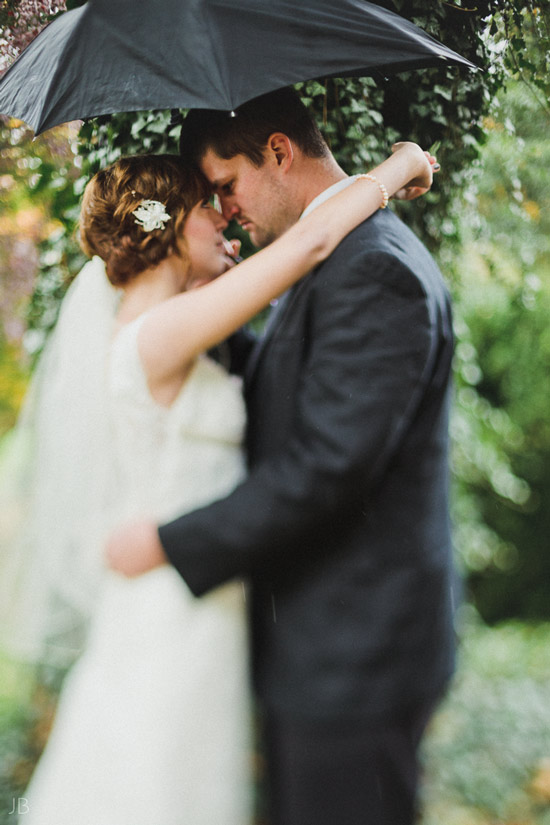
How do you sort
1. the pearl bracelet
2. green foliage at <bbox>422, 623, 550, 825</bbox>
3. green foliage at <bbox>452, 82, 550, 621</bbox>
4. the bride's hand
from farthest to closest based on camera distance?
green foliage at <bbox>422, 623, 550, 825</bbox> → green foliage at <bbox>452, 82, 550, 621</bbox> → the bride's hand → the pearl bracelet

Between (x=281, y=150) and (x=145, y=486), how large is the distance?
0.99m

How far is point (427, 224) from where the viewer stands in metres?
3.06

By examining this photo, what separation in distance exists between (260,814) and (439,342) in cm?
241

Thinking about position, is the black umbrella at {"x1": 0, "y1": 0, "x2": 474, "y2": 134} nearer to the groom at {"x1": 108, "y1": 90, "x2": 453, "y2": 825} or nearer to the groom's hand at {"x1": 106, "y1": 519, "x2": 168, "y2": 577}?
the groom at {"x1": 108, "y1": 90, "x2": 453, "y2": 825}

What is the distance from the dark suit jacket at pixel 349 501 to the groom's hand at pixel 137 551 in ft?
0.15

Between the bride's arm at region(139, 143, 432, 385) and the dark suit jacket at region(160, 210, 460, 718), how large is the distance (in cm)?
6

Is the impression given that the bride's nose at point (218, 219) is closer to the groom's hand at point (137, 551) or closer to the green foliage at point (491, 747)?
the groom's hand at point (137, 551)

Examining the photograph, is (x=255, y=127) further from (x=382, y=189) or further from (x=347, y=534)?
(x=347, y=534)

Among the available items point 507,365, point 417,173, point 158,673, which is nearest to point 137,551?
point 158,673

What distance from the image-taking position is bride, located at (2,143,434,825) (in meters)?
1.79

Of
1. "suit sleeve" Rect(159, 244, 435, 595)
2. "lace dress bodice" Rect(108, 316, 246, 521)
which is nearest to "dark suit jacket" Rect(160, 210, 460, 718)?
"suit sleeve" Rect(159, 244, 435, 595)

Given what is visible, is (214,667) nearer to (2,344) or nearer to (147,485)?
(147,485)

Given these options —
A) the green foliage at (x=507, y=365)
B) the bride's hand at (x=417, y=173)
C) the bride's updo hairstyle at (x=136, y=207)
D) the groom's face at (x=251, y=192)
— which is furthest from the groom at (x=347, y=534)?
the green foliage at (x=507, y=365)

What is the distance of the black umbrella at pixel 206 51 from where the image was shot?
164 centimetres
